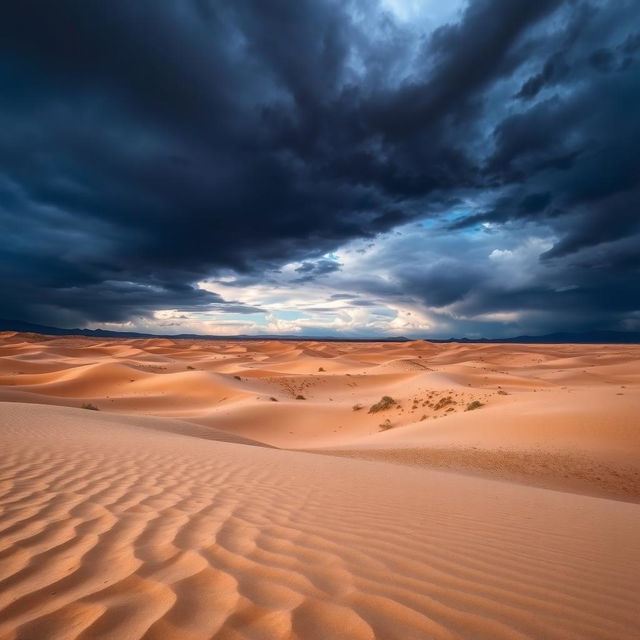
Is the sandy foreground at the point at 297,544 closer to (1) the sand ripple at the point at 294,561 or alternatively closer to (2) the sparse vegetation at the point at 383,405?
(1) the sand ripple at the point at 294,561

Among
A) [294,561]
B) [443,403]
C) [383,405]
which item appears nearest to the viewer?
[294,561]

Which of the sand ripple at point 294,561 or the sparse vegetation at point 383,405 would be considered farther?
the sparse vegetation at point 383,405

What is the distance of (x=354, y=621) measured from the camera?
1975mm

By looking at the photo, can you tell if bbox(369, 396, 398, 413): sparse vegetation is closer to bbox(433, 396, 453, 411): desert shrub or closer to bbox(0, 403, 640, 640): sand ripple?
bbox(433, 396, 453, 411): desert shrub

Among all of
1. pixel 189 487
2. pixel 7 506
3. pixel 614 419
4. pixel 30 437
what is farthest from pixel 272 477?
pixel 614 419

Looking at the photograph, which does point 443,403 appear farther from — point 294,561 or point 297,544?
point 294,561

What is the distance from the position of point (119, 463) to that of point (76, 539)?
349 cm

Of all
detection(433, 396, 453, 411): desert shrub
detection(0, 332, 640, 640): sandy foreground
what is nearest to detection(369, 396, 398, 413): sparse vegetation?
detection(433, 396, 453, 411): desert shrub

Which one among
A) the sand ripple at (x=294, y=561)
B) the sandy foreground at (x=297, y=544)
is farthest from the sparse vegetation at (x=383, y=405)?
the sand ripple at (x=294, y=561)

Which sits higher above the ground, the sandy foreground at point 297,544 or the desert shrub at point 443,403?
the desert shrub at point 443,403

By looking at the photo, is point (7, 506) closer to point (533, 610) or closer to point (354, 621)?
point (354, 621)

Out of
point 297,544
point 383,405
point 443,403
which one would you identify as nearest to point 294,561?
point 297,544

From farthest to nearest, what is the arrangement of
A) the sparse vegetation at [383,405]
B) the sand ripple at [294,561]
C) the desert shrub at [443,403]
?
the sparse vegetation at [383,405] < the desert shrub at [443,403] < the sand ripple at [294,561]

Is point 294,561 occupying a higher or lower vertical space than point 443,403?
lower
